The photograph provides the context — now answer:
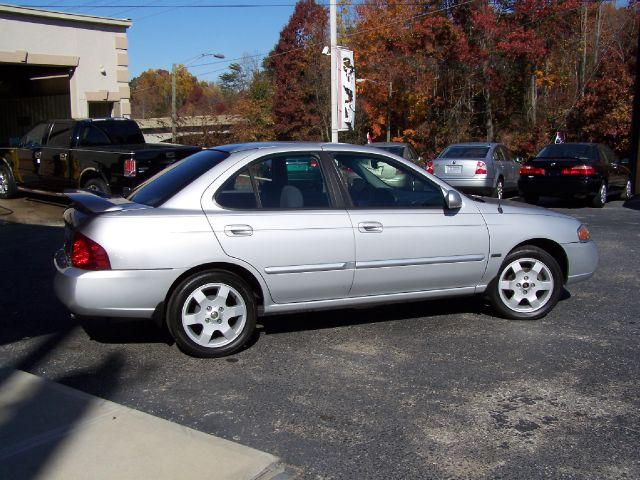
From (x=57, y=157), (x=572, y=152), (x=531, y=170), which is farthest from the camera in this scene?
(x=572, y=152)

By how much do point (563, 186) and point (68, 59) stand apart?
13195mm

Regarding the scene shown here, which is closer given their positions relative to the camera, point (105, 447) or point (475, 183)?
point (105, 447)

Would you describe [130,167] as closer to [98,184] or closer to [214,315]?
[98,184]

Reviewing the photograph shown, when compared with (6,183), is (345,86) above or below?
above

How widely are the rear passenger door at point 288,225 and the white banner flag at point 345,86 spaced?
11099 mm

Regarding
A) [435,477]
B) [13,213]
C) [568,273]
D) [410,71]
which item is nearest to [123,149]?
[13,213]

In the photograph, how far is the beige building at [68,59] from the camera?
17.3 meters

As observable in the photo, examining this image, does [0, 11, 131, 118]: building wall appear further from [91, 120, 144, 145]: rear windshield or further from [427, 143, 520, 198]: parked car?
[427, 143, 520, 198]: parked car

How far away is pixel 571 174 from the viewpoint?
1516 cm

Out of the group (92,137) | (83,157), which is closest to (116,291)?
(83,157)

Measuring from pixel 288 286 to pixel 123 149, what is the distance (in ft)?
24.8

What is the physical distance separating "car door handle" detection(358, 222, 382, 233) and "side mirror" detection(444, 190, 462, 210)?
0.67 m

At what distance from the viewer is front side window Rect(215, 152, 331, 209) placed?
5.27m

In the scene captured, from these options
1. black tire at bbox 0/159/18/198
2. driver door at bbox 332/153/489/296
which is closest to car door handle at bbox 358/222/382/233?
driver door at bbox 332/153/489/296
